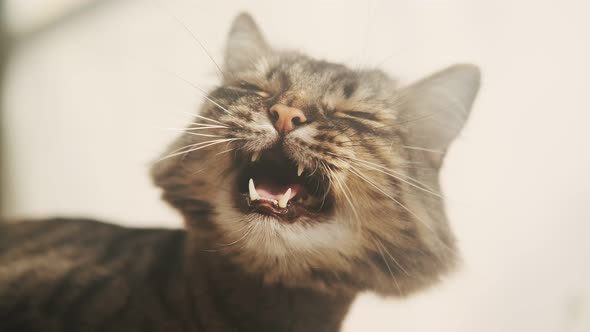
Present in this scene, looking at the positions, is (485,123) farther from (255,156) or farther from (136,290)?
(136,290)

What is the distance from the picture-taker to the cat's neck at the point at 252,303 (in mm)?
888

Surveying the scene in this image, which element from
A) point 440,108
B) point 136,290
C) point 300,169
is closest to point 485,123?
point 440,108

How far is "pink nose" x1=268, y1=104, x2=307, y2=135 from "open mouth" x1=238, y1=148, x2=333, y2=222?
1.6 inches

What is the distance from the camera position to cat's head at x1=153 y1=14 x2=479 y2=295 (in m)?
0.83

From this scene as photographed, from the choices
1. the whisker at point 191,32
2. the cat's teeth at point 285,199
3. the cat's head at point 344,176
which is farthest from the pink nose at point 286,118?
the whisker at point 191,32

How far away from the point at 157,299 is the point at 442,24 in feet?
2.65

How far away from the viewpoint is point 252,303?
91 centimetres

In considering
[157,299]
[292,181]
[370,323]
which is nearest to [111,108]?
[157,299]

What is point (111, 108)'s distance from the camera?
47.2 inches

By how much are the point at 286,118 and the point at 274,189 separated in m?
0.13

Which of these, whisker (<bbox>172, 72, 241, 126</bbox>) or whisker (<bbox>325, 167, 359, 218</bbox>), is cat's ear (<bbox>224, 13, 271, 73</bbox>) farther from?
whisker (<bbox>325, 167, 359, 218</bbox>)

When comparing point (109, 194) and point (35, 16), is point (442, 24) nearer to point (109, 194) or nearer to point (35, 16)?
point (109, 194)

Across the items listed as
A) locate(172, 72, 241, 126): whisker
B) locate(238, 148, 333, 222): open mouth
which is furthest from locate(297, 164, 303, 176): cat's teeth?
locate(172, 72, 241, 126): whisker

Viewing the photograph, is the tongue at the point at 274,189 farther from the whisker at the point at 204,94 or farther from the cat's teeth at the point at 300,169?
the whisker at the point at 204,94
